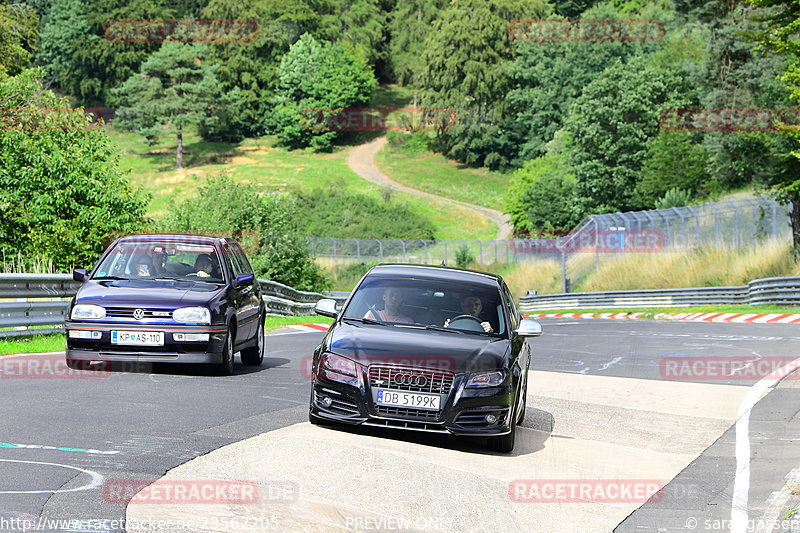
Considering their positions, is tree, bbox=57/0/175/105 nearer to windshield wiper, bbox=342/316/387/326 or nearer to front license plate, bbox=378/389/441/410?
windshield wiper, bbox=342/316/387/326

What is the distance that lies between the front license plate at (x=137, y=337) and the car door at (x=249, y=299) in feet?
5.40

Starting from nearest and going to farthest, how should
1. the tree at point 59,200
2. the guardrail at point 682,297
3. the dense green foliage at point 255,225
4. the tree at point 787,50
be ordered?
1. the tree at point 59,200
2. the tree at point 787,50
3. the guardrail at point 682,297
4. the dense green foliage at point 255,225

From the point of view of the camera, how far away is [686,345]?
2131 cm

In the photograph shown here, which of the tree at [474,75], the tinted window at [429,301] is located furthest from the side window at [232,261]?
the tree at [474,75]

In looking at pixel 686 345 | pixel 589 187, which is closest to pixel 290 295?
pixel 686 345

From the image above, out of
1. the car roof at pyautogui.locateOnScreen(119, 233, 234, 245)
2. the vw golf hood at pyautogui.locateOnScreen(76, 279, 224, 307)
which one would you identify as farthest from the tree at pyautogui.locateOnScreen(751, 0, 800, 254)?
the vw golf hood at pyautogui.locateOnScreen(76, 279, 224, 307)

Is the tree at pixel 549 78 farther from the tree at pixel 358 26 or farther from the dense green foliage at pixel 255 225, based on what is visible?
the dense green foliage at pixel 255 225

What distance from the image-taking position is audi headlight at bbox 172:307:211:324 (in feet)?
40.3

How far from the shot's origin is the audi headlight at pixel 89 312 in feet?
40.2

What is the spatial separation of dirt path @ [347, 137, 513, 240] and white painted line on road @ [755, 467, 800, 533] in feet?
264

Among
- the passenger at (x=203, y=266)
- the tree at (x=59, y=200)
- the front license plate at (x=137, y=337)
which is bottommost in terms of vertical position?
the tree at (x=59, y=200)

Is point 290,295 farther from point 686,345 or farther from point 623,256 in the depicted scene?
point 623,256

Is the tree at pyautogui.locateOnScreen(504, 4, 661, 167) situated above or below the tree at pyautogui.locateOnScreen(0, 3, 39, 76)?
below

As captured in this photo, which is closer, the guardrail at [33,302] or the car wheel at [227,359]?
the car wheel at [227,359]
